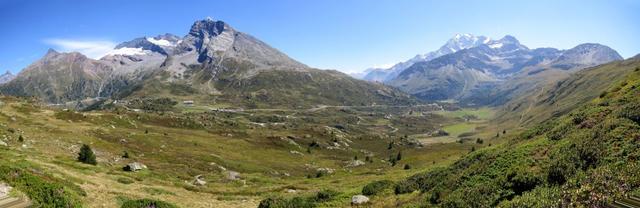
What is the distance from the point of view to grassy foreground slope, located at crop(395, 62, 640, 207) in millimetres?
17391

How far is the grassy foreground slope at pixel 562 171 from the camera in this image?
17391 mm

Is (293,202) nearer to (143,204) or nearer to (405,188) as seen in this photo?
(405,188)

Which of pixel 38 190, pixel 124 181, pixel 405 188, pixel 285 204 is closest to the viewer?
pixel 38 190

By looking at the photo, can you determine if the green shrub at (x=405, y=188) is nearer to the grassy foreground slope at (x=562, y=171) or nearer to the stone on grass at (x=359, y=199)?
the grassy foreground slope at (x=562, y=171)

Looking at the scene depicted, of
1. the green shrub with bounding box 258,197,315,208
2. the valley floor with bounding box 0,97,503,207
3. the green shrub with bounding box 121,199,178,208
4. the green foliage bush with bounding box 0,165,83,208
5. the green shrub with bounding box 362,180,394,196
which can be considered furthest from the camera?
the valley floor with bounding box 0,97,503,207

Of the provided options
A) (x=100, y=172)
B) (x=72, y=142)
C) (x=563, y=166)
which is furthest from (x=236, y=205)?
(x=72, y=142)

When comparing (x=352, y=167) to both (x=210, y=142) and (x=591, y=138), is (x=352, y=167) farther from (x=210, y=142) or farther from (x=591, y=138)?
(x=591, y=138)

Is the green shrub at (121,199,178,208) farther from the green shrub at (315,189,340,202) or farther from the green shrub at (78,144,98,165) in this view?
the green shrub at (78,144,98,165)

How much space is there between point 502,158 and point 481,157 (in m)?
4.15

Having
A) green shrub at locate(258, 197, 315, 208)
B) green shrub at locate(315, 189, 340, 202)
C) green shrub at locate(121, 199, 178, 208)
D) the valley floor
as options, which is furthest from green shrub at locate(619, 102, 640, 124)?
green shrub at locate(121, 199, 178, 208)

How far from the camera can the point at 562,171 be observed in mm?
21188

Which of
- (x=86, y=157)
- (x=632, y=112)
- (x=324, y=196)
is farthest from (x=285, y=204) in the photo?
(x=86, y=157)

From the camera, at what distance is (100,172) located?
154 ft

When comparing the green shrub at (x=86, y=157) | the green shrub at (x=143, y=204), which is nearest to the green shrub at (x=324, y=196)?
the green shrub at (x=143, y=204)
